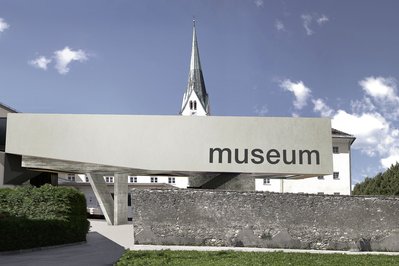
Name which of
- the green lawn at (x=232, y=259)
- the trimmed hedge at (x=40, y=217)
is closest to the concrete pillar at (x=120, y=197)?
the trimmed hedge at (x=40, y=217)

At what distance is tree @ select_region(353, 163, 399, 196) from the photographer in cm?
5412

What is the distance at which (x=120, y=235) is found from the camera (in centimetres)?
2642

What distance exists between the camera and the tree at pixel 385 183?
54125 millimetres

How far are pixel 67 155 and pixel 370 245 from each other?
17.8 meters

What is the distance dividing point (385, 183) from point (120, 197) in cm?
3532

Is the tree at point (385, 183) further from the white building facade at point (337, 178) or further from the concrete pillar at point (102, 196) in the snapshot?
the concrete pillar at point (102, 196)

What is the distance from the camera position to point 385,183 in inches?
2215

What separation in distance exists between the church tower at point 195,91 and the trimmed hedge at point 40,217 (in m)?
84.9

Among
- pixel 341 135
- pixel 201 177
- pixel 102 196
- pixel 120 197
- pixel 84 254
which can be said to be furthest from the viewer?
pixel 341 135

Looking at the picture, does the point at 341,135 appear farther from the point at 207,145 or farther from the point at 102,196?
the point at 207,145

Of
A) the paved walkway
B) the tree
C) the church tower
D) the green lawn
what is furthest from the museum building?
the green lawn

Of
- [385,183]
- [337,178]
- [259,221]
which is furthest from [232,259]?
[385,183]

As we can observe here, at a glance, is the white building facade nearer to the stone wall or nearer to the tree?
the tree

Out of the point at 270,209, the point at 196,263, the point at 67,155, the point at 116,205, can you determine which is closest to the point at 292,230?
the point at 270,209
